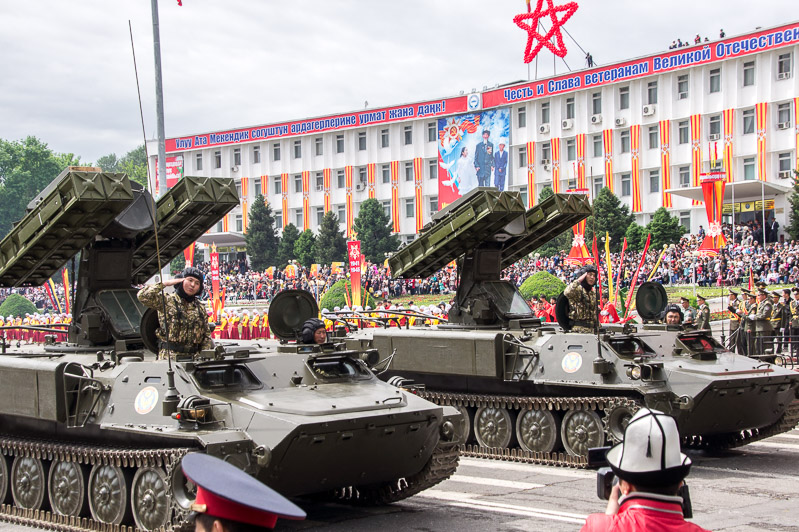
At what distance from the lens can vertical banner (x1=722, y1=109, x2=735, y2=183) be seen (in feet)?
171

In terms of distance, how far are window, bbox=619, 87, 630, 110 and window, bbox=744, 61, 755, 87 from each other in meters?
7.39

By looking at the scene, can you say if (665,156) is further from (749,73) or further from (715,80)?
(749,73)

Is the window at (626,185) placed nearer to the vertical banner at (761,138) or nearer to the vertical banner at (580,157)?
the vertical banner at (580,157)

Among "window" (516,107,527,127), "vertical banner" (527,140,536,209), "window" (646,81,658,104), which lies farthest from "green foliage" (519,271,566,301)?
"window" (516,107,527,127)

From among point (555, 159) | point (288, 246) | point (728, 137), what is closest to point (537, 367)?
point (728, 137)

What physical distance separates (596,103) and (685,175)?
7190mm

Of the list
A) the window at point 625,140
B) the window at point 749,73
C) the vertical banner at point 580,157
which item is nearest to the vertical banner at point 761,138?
the window at point 749,73

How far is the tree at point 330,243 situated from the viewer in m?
64.6

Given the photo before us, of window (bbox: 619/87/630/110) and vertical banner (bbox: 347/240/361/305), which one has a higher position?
window (bbox: 619/87/630/110)

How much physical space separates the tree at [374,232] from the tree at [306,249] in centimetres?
413

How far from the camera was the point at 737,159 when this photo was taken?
52.2 meters

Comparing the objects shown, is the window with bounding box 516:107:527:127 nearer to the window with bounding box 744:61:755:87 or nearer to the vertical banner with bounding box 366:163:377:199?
the vertical banner with bounding box 366:163:377:199

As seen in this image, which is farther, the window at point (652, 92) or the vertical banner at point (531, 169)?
the vertical banner at point (531, 169)

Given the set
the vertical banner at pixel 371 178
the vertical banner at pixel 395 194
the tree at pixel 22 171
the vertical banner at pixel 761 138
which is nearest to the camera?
the vertical banner at pixel 761 138
